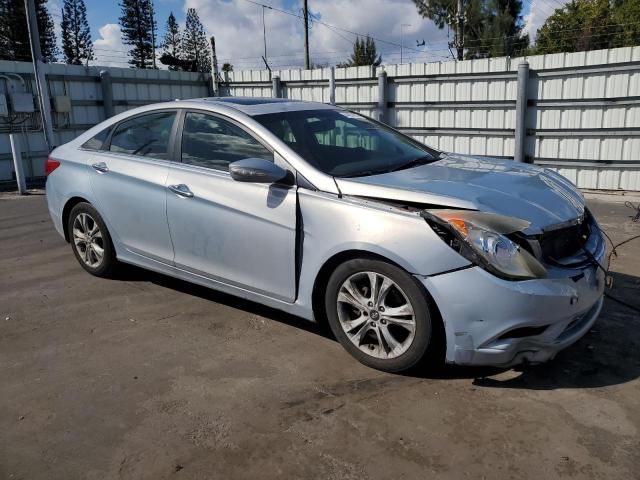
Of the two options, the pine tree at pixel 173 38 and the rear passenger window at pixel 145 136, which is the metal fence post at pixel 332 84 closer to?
the rear passenger window at pixel 145 136

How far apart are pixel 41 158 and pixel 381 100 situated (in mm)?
7001

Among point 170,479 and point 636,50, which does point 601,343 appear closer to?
point 170,479

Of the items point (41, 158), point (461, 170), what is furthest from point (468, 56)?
point (461, 170)

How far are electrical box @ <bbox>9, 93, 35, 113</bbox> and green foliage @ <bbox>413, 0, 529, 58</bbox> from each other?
29740mm

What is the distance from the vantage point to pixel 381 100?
38.5 ft

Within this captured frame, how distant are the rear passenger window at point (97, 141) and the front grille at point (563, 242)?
12.0 feet

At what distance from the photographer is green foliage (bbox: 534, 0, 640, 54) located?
1324 inches

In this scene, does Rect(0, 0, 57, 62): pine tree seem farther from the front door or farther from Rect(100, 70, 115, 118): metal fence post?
the front door

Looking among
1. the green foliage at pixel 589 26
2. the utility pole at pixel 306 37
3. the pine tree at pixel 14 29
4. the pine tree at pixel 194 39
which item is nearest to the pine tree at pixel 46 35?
the pine tree at pixel 14 29

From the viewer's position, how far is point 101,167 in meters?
4.79

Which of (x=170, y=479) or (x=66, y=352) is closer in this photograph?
(x=170, y=479)

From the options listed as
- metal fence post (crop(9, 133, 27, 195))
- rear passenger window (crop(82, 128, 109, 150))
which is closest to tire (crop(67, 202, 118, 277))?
rear passenger window (crop(82, 128, 109, 150))

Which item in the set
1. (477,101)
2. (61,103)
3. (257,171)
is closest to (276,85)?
(61,103)

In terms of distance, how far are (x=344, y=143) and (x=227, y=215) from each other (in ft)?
3.22
